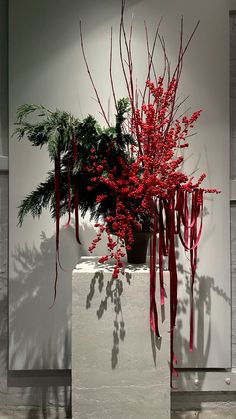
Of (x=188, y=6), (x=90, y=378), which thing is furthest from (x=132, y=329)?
(x=188, y=6)

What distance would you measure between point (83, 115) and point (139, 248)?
0.72 metres


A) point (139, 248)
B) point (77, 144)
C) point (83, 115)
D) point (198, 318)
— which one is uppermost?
point (83, 115)

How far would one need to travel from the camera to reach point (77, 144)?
173 centimetres

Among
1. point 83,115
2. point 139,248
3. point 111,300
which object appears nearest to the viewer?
point 111,300

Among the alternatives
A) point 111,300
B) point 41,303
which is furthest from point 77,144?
point 41,303

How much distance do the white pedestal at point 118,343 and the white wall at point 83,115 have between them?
496 millimetres

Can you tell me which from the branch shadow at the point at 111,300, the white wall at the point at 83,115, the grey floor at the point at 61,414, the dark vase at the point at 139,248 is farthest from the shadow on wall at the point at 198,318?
the branch shadow at the point at 111,300

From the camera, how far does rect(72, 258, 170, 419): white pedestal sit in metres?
1.70

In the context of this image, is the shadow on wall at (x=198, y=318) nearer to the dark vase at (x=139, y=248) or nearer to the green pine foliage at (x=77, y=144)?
the dark vase at (x=139, y=248)

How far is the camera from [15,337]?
7.22ft

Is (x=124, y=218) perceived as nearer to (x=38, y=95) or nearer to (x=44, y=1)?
(x=38, y=95)

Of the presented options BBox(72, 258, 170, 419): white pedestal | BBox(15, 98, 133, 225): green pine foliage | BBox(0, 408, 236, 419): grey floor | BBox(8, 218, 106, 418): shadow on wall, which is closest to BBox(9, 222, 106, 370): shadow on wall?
BBox(8, 218, 106, 418): shadow on wall

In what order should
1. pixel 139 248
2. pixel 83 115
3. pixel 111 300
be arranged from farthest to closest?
pixel 83 115 → pixel 139 248 → pixel 111 300

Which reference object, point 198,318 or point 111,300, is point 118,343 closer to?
point 111,300
